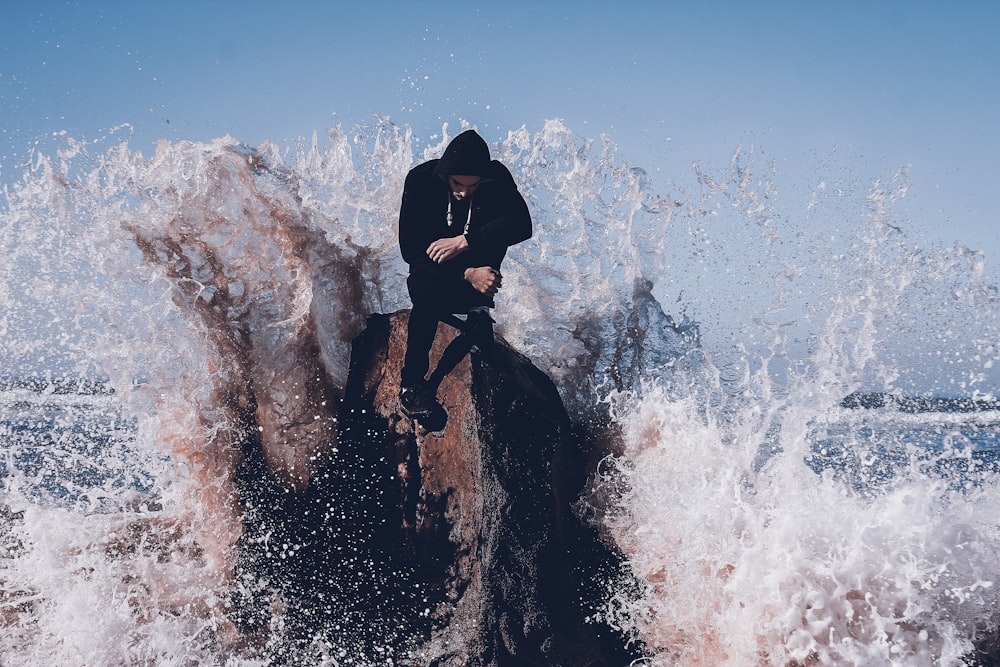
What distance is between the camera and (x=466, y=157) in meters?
3.31

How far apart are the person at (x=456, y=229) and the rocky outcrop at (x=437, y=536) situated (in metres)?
0.34

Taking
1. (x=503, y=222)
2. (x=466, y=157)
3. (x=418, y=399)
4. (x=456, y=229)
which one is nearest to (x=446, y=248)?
(x=456, y=229)

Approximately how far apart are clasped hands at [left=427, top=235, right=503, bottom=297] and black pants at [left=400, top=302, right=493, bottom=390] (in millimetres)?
239

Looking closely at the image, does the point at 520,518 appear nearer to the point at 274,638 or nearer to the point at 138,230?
the point at 274,638

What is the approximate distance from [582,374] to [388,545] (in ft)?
5.87

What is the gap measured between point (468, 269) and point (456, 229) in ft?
0.69

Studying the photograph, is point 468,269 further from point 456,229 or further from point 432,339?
point 432,339

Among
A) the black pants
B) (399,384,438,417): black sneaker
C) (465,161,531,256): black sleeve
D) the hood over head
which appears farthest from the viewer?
(399,384,438,417): black sneaker

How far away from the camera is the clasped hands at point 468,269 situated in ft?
11.1

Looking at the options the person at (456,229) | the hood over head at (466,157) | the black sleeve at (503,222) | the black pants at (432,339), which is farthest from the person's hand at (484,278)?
the hood over head at (466,157)

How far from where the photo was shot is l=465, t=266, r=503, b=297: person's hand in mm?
3443

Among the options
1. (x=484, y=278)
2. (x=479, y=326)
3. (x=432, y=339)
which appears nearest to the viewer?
(x=484, y=278)

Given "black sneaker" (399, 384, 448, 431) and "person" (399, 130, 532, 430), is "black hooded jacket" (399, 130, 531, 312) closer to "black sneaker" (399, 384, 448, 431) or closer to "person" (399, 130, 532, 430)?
"person" (399, 130, 532, 430)

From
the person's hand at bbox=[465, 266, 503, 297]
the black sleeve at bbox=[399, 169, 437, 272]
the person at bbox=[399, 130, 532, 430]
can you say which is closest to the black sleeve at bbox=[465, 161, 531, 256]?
the person at bbox=[399, 130, 532, 430]
